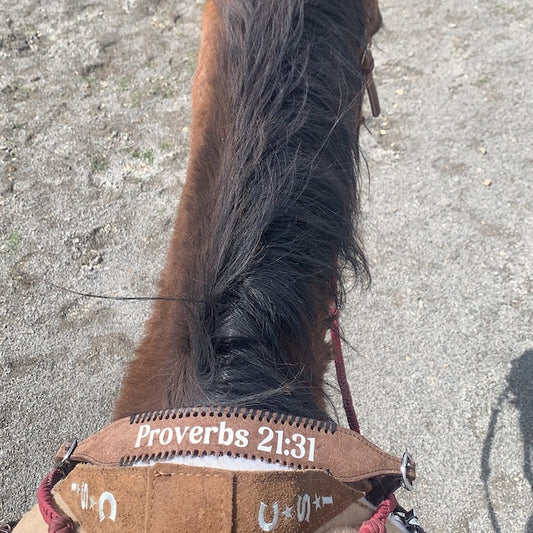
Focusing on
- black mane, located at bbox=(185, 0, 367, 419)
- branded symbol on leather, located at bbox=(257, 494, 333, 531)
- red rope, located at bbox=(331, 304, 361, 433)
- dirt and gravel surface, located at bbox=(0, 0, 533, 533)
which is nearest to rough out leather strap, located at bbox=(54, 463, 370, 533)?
branded symbol on leather, located at bbox=(257, 494, 333, 531)

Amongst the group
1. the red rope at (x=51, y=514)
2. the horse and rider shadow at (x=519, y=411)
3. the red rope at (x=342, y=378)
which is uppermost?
the red rope at (x=51, y=514)

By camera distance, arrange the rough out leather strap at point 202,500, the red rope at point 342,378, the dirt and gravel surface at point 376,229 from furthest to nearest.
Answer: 1. the dirt and gravel surface at point 376,229
2. the red rope at point 342,378
3. the rough out leather strap at point 202,500

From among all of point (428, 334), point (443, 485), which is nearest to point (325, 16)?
point (428, 334)

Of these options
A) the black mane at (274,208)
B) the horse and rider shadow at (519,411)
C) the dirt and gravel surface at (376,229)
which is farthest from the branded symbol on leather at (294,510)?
the horse and rider shadow at (519,411)

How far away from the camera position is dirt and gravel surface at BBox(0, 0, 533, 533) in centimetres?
185

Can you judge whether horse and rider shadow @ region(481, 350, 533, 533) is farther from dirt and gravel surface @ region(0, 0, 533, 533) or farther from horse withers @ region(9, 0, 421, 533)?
horse withers @ region(9, 0, 421, 533)

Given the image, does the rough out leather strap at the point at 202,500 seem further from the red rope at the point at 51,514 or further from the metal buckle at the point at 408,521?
the metal buckle at the point at 408,521

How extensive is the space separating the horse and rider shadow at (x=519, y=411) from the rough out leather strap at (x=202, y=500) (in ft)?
4.12

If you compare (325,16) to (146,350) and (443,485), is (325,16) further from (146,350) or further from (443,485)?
(443,485)

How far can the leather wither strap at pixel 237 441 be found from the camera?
0.67m

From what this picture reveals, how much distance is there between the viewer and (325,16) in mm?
1277

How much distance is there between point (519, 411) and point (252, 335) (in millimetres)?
1428

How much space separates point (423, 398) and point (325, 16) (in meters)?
1.26

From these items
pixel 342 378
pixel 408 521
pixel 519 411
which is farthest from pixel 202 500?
pixel 519 411
